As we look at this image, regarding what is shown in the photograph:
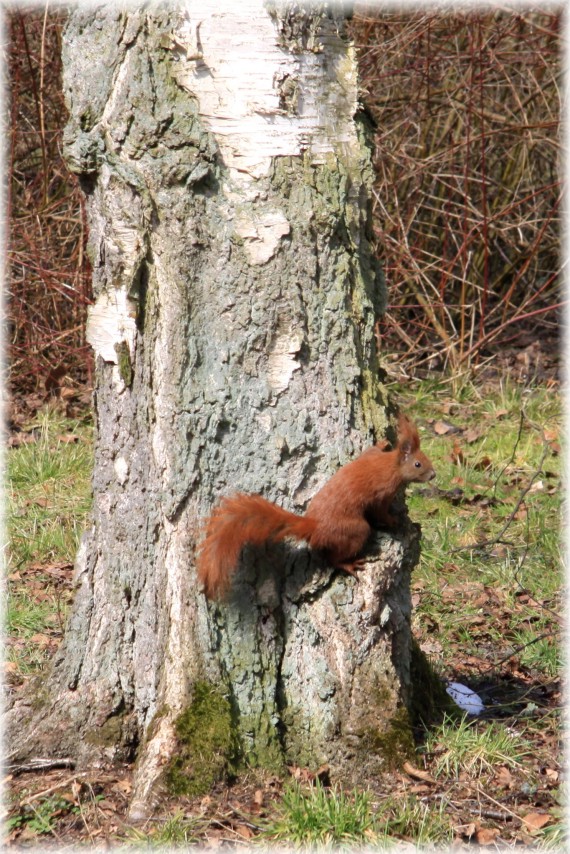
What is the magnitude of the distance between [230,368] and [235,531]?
425 mm

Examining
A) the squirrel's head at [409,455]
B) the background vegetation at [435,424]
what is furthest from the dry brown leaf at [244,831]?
the squirrel's head at [409,455]

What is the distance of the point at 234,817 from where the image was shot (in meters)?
2.49

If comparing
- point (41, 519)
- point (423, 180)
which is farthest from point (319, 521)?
point (423, 180)

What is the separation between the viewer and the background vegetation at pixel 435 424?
255 cm

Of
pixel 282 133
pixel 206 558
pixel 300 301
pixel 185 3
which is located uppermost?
pixel 185 3

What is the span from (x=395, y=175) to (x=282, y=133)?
460cm

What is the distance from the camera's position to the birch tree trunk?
2.42 metres

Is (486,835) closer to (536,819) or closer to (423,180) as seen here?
(536,819)

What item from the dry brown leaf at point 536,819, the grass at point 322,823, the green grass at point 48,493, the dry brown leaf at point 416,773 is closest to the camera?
the grass at point 322,823

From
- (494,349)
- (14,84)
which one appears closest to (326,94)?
(14,84)

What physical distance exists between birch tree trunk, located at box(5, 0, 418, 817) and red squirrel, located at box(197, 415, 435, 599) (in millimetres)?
59

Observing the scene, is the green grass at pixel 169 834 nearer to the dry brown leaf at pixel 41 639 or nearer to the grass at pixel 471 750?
the grass at pixel 471 750

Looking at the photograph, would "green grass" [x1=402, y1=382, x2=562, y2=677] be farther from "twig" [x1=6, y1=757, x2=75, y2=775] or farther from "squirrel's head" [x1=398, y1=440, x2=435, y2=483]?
"twig" [x1=6, y1=757, x2=75, y2=775]

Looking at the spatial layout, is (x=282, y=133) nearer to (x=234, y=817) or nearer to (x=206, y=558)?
(x=206, y=558)
